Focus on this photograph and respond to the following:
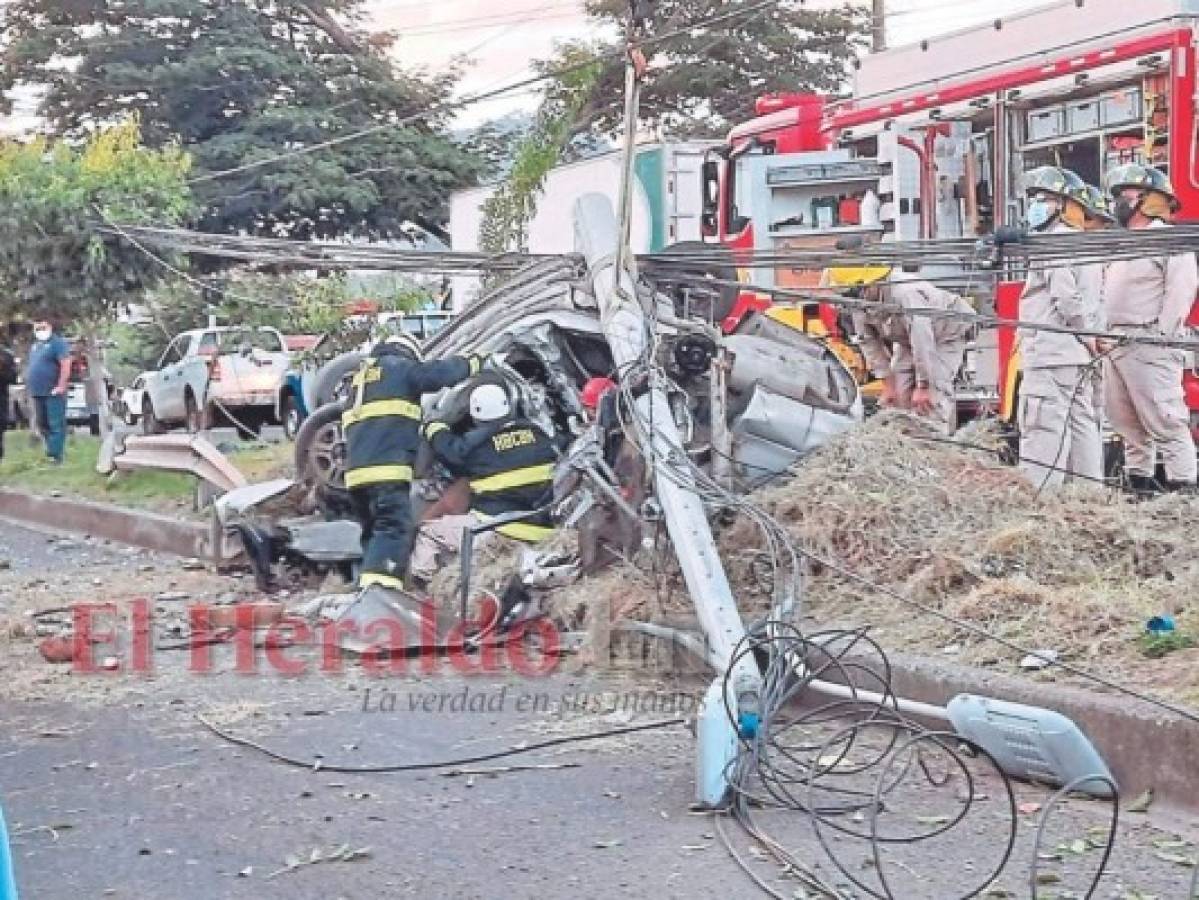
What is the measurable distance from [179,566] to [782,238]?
5.58 metres

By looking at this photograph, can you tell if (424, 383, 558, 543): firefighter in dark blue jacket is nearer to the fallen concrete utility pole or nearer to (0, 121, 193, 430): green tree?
the fallen concrete utility pole

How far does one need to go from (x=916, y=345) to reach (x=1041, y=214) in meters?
2.25

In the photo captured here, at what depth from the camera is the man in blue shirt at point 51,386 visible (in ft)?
54.2

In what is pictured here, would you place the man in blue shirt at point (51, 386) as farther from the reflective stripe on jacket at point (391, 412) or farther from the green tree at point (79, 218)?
the reflective stripe on jacket at point (391, 412)

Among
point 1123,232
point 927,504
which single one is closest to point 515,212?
point 927,504

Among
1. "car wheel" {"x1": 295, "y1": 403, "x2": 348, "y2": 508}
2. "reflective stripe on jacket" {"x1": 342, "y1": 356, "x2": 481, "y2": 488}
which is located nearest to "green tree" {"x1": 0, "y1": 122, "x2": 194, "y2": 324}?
"car wheel" {"x1": 295, "y1": 403, "x2": 348, "y2": 508}

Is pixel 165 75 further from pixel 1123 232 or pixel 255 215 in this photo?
pixel 1123 232

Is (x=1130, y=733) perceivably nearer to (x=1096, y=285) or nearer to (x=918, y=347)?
(x=1096, y=285)

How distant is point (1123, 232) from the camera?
590 cm

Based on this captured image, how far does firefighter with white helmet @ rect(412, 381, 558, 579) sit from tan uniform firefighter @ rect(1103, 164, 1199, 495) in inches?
121

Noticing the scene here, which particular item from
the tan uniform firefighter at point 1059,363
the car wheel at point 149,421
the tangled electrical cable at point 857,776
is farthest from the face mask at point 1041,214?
the car wheel at point 149,421

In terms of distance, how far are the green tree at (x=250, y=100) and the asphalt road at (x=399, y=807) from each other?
70.0 feet

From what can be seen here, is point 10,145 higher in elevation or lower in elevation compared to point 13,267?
higher

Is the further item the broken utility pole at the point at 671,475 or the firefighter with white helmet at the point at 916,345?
the firefighter with white helmet at the point at 916,345
